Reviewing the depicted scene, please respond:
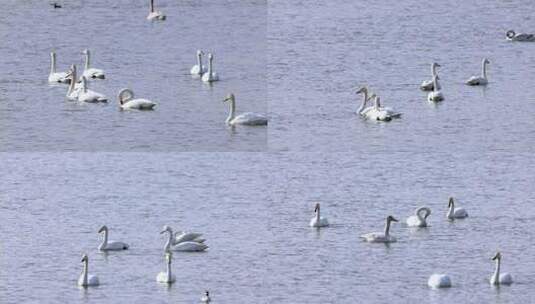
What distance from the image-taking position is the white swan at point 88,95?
3578 centimetres

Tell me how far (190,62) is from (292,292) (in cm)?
1541

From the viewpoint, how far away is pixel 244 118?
→ 110 feet

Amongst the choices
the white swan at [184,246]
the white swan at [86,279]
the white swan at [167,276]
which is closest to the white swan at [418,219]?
the white swan at [184,246]

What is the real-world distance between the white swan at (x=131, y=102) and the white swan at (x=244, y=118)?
61.3 inches

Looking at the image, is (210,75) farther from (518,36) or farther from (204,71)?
(518,36)

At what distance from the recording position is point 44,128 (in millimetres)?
33094

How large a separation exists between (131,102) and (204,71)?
4.48 meters

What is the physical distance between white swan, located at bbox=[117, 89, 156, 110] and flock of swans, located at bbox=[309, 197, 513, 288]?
12.4ft

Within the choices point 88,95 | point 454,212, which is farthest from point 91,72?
point 454,212

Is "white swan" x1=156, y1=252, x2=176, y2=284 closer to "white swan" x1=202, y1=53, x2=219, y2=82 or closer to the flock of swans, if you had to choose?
the flock of swans

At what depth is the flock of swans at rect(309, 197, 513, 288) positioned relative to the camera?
26516mm

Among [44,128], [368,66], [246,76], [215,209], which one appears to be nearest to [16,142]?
[44,128]

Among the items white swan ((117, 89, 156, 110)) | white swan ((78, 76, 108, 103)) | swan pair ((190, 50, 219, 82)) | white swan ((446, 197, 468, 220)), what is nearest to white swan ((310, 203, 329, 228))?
white swan ((446, 197, 468, 220))

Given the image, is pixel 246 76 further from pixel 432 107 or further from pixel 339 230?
pixel 339 230
